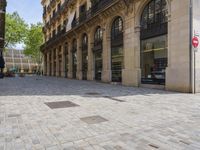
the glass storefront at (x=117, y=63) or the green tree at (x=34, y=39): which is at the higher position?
the green tree at (x=34, y=39)

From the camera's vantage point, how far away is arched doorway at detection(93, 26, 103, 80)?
21.7 meters

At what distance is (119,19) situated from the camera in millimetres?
18688

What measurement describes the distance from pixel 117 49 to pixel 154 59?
511 cm

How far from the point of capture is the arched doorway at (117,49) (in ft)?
59.0

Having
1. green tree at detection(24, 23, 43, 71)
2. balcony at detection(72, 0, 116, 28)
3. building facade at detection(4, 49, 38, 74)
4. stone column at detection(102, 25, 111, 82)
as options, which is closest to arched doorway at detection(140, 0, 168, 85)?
stone column at detection(102, 25, 111, 82)

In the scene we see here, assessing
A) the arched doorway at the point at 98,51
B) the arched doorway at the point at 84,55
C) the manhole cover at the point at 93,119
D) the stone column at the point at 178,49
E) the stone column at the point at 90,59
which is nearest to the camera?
the manhole cover at the point at 93,119

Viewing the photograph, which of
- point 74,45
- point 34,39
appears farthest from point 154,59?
point 34,39

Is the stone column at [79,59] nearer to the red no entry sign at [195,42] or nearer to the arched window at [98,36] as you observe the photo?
the arched window at [98,36]

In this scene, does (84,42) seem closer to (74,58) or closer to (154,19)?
(74,58)

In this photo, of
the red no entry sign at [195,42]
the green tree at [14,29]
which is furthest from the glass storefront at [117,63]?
the green tree at [14,29]

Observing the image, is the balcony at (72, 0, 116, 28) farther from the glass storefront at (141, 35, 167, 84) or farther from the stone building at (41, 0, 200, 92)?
the glass storefront at (141, 35, 167, 84)

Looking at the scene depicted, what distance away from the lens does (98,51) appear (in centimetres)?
2236

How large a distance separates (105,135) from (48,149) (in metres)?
1.23

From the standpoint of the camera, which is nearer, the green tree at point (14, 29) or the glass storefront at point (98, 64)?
the glass storefront at point (98, 64)
